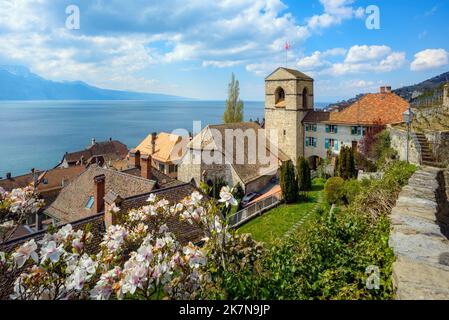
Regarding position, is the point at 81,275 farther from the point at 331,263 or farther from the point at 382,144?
the point at 382,144

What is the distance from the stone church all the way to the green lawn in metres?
6.50

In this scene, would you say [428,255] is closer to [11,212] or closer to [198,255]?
[198,255]

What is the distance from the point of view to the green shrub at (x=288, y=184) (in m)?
25.9

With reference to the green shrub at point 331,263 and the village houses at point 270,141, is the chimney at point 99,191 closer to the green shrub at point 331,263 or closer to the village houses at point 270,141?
the village houses at point 270,141

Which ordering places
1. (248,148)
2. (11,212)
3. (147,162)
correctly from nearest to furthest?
(11,212)
(147,162)
(248,148)

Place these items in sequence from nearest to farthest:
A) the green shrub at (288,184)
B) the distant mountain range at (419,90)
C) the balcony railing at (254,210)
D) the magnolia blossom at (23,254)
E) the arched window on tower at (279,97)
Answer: the magnolia blossom at (23,254), the balcony railing at (254,210), the green shrub at (288,184), the arched window on tower at (279,97), the distant mountain range at (419,90)

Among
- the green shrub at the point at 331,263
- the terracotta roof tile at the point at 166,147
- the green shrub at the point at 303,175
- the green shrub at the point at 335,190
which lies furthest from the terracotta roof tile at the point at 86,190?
the terracotta roof tile at the point at 166,147

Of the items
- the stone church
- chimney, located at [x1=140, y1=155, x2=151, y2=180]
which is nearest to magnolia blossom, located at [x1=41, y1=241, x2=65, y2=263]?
chimney, located at [x1=140, y1=155, x2=151, y2=180]

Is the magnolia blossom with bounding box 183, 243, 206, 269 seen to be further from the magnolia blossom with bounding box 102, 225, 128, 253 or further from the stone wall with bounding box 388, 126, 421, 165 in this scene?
the stone wall with bounding box 388, 126, 421, 165

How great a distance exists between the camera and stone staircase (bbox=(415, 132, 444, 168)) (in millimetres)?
14070

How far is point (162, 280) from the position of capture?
3609 millimetres

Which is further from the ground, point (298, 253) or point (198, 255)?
point (198, 255)

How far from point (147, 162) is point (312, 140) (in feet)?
81.1
